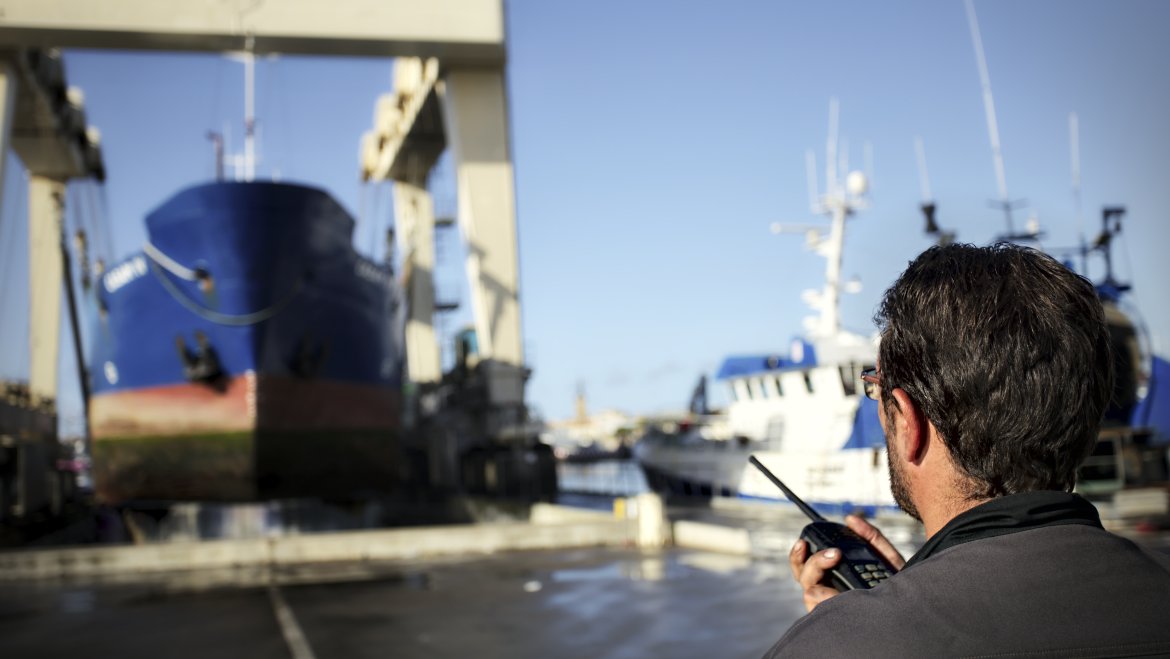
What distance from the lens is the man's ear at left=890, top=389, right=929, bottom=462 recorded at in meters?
1.45

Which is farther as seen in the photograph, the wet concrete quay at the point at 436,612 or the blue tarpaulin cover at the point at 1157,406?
the blue tarpaulin cover at the point at 1157,406

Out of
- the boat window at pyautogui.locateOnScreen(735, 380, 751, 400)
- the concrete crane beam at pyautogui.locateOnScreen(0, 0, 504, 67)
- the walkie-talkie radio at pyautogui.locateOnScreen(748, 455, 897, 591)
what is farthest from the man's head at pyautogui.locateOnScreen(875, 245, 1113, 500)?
the boat window at pyautogui.locateOnScreen(735, 380, 751, 400)

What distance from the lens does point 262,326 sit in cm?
1761

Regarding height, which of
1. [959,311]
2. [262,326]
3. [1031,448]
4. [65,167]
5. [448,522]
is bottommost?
[448,522]

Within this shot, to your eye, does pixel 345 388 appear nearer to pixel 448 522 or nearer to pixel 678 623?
pixel 448 522

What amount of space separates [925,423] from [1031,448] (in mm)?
145

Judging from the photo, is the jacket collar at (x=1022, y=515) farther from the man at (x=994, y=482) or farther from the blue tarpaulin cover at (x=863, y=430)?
the blue tarpaulin cover at (x=863, y=430)

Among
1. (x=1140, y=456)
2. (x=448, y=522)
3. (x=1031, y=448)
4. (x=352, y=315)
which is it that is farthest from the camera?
(x=448, y=522)

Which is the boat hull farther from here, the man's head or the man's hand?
the man's head

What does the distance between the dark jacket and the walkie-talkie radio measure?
0.77 ft

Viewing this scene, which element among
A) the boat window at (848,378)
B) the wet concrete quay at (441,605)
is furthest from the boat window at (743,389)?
the wet concrete quay at (441,605)

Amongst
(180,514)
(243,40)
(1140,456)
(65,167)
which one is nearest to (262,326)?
(180,514)

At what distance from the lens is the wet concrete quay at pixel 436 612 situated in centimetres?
737

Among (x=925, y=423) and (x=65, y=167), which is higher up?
(x=65, y=167)
